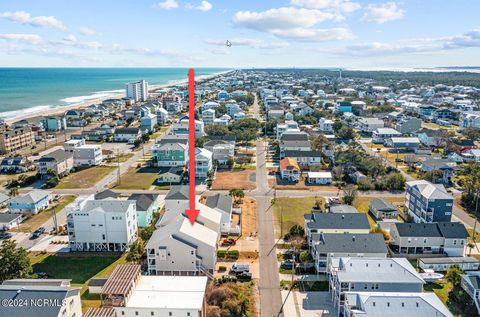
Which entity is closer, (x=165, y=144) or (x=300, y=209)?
(x=300, y=209)

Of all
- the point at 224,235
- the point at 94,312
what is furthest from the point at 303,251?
the point at 94,312

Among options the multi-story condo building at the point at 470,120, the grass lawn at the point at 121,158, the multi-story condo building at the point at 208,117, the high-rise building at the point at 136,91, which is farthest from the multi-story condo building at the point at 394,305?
the high-rise building at the point at 136,91

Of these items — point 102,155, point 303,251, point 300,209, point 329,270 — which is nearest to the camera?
point 329,270

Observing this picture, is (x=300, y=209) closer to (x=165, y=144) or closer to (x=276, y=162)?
(x=276, y=162)

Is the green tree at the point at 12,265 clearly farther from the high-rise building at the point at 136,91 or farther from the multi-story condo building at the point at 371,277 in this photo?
the high-rise building at the point at 136,91

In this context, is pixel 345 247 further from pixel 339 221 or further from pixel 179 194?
pixel 179 194

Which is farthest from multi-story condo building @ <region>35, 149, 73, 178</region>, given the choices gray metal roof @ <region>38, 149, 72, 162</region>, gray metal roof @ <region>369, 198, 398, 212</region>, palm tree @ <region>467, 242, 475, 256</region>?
palm tree @ <region>467, 242, 475, 256</region>

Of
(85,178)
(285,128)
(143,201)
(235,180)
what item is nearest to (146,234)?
(143,201)
